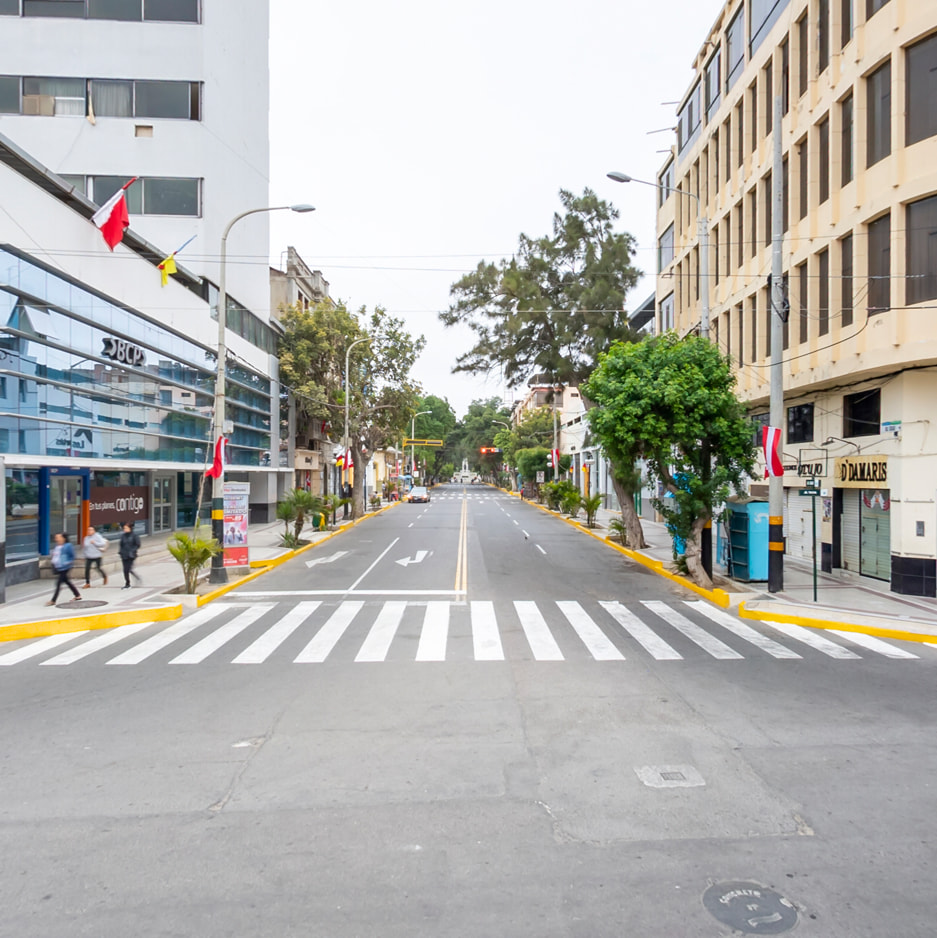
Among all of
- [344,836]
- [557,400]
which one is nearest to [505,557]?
[344,836]

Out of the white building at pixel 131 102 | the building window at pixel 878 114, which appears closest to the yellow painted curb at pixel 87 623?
the building window at pixel 878 114

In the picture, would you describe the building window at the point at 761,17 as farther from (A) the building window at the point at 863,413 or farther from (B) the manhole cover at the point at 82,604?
(B) the manhole cover at the point at 82,604

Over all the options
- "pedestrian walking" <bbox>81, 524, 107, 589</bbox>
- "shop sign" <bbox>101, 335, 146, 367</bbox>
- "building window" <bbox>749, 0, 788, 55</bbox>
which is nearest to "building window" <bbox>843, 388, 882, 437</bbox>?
"building window" <bbox>749, 0, 788, 55</bbox>

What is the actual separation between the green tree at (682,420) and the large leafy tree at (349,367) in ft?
84.2

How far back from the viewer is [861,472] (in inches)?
726

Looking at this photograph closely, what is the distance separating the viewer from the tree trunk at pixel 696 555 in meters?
18.1

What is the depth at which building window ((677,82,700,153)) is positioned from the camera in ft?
101

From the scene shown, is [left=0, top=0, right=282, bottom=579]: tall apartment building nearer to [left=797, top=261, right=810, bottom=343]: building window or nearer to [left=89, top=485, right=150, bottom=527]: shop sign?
[left=89, top=485, right=150, bottom=527]: shop sign

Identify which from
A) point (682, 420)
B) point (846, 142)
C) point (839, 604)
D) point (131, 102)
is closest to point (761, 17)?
point (846, 142)

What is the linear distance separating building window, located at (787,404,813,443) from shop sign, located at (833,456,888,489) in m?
2.14

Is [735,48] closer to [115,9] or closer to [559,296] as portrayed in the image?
[559,296]

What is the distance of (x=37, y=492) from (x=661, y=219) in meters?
28.7

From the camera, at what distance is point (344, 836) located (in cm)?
567

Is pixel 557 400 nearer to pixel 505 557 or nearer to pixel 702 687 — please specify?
pixel 505 557
